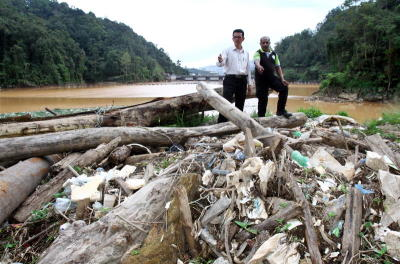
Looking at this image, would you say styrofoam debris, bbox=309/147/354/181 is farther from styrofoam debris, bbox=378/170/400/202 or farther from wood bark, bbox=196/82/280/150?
A: wood bark, bbox=196/82/280/150

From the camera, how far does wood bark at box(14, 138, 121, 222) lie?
2.55 metres

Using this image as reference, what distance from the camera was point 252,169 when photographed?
2326mm

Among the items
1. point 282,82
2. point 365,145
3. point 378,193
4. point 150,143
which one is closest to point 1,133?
point 150,143

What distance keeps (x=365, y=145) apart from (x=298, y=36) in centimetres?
7712

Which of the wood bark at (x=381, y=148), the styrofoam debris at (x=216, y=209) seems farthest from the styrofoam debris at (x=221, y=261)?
the wood bark at (x=381, y=148)

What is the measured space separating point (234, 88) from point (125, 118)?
6.11 ft

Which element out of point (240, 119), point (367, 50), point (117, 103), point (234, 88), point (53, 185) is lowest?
point (117, 103)

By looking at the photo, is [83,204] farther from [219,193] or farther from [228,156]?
[228,156]

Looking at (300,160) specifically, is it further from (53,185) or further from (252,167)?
(53,185)

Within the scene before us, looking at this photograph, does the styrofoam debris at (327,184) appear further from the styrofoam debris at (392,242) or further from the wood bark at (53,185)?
→ the wood bark at (53,185)

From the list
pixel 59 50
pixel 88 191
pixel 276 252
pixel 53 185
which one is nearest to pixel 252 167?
pixel 276 252

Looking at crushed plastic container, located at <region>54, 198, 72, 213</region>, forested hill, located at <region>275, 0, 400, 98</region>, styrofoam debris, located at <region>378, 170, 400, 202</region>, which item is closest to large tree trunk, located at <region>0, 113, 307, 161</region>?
crushed plastic container, located at <region>54, 198, 72, 213</region>

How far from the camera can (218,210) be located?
2.09 meters

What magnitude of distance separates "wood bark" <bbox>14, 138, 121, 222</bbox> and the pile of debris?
0.01 meters
